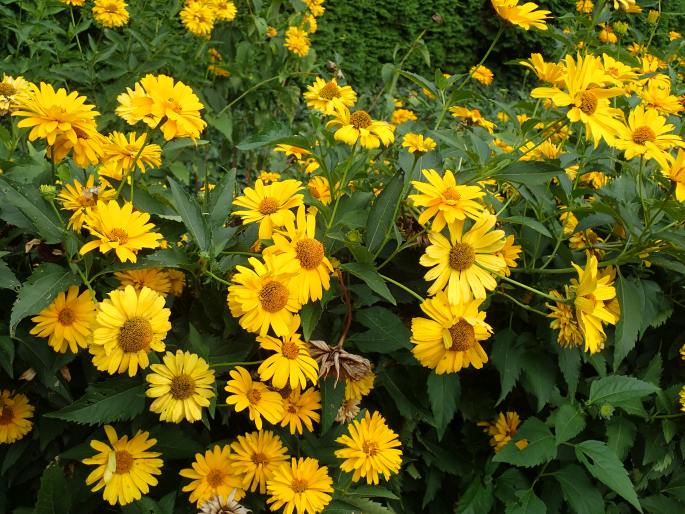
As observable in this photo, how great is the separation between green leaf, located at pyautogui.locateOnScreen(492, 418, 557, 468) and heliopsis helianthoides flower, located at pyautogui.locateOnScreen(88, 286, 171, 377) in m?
0.81

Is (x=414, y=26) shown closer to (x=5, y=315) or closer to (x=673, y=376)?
(x=673, y=376)

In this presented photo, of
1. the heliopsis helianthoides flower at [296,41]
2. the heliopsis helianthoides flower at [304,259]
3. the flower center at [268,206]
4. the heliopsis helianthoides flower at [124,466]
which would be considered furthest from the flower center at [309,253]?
the heliopsis helianthoides flower at [296,41]

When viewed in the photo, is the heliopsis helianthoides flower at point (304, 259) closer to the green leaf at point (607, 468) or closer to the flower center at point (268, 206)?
the flower center at point (268, 206)

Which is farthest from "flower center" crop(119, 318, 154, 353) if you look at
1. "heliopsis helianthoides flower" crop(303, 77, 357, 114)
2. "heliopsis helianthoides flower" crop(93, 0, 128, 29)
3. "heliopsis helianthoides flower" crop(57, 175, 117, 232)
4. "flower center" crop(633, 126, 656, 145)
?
"heliopsis helianthoides flower" crop(93, 0, 128, 29)

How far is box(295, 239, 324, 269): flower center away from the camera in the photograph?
1.14m

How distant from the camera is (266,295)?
110 centimetres

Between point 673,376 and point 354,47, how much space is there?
17.9ft

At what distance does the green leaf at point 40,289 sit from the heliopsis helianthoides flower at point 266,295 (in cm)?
30

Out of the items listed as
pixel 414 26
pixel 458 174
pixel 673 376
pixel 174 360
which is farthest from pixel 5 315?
pixel 414 26

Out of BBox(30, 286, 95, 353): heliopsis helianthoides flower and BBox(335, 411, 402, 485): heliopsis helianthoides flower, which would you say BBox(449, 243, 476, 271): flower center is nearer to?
BBox(335, 411, 402, 485): heliopsis helianthoides flower

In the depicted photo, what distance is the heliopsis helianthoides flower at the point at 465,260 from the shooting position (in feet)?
3.90

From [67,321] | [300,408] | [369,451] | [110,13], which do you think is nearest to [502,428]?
[369,451]

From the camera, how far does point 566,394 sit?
5.52 ft

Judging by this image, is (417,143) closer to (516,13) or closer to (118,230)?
(516,13)
